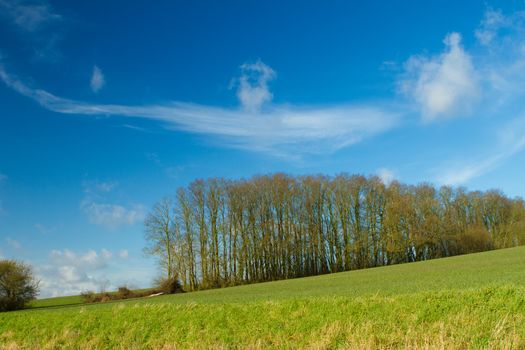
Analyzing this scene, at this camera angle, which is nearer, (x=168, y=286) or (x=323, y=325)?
(x=323, y=325)

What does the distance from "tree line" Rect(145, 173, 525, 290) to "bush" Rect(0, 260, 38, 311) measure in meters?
17.4

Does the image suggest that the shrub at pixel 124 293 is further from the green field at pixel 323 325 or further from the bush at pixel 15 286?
the green field at pixel 323 325

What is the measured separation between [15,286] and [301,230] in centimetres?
4079

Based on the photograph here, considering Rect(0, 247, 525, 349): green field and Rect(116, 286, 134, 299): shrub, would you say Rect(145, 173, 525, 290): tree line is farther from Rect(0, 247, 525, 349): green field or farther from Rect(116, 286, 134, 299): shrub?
Rect(0, 247, 525, 349): green field

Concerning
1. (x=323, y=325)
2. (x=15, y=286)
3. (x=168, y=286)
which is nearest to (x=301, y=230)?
(x=168, y=286)

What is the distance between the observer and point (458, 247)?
78.0 meters

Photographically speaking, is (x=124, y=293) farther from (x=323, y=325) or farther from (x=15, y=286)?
(x=323, y=325)

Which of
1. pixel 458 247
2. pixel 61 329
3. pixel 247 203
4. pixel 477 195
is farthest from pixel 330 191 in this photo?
pixel 61 329

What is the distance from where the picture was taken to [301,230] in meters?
68.9

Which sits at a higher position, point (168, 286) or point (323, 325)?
point (323, 325)

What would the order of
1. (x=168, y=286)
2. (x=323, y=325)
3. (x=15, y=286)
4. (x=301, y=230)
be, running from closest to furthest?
(x=323, y=325) < (x=15, y=286) < (x=168, y=286) < (x=301, y=230)

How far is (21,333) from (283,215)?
5237cm

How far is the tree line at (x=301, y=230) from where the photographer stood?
60812mm

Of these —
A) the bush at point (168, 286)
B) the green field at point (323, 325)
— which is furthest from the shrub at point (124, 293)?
the green field at point (323, 325)
